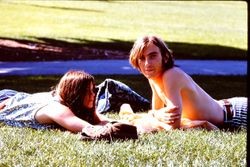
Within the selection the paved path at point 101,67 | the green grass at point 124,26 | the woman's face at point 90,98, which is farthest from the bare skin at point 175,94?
the green grass at point 124,26

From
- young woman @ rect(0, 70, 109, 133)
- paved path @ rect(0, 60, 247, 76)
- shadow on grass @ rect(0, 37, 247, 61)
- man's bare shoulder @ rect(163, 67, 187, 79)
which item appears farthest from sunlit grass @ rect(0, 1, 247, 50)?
man's bare shoulder @ rect(163, 67, 187, 79)

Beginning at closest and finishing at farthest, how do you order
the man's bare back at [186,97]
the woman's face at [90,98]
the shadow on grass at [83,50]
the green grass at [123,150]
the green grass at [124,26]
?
1. the green grass at [123,150]
2. the woman's face at [90,98]
3. the man's bare back at [186,97]
4. the shadow on grass at [83,50]
5. the green grass at [124,26]

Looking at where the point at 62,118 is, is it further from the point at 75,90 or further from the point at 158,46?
the point at 158,46

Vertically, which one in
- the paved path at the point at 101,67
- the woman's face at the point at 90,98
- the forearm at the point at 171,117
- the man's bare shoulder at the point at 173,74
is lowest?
the paved path at the point at 101,67

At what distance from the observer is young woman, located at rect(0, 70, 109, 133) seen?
5141 mm

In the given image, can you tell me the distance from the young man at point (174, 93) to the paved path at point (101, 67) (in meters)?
5.47

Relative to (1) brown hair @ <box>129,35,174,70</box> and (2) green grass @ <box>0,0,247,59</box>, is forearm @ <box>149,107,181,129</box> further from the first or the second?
(2) green grass @ <box>0,0,247,59</box>

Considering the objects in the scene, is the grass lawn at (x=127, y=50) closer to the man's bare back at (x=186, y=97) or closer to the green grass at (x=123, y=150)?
the green grass at (x=123, y=150)

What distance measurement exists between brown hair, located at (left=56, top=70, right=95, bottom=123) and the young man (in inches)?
21.0

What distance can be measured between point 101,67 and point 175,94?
668 centimetres

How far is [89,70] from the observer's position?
11.5 m

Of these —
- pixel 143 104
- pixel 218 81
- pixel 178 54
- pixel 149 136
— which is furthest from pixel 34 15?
pixel 149 136

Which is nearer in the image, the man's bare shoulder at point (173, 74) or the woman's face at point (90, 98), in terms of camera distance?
the woman's face at point (90, 98)

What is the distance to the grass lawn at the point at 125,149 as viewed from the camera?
412 cm
